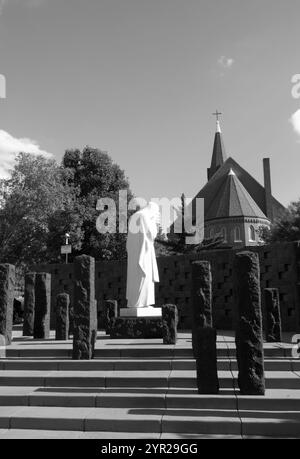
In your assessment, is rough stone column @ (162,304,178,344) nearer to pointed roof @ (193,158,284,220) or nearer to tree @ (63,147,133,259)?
tree @ (63,147,133,259)

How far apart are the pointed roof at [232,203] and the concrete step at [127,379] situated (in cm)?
4019

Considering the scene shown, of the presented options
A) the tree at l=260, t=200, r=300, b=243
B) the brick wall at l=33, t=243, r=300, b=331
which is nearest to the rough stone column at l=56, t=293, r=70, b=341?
the brick wall at l=33, t=243, r=300, b=331

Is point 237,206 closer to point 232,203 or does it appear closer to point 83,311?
point 232,203

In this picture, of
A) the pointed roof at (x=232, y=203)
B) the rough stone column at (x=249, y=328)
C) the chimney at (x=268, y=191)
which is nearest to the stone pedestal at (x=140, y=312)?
the rough stone column at (x=249, y=328)

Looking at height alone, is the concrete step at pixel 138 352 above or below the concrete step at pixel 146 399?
above

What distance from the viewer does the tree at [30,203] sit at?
24.2 meters

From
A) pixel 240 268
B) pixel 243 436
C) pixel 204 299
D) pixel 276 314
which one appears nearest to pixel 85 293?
pixel 204 299

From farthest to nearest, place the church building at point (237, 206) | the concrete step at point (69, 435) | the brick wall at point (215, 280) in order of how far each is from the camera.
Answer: the church building at point (237, 206), the brick wall at point (215, 280), the concrete step at point (69, 435)

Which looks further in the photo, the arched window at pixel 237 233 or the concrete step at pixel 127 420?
the arched window at pixel 237 233

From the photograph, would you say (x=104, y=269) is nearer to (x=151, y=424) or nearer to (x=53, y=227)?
(x=53, y=227)

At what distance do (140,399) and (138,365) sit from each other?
1.51 meters

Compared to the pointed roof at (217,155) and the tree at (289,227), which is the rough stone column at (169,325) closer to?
the tree at (289,227)
